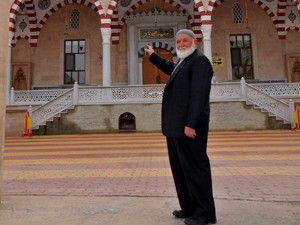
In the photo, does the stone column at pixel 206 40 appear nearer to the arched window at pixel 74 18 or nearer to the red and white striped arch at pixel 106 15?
the red and white striped arch at pixel 106 15

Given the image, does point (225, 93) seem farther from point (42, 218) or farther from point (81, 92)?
point (42, 218)

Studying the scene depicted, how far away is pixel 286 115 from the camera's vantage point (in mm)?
12492

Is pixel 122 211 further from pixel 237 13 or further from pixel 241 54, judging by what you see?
pixel 237 13

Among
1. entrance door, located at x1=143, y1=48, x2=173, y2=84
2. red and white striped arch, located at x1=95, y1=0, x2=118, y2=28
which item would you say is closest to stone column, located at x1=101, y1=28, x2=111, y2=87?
red and white striped arch, located at x1=95, y1=0, x2=118, y2=28

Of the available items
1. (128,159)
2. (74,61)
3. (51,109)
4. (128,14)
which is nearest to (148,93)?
(51,109)

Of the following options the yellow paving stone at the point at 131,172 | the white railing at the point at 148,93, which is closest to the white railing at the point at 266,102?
the white railing at the point at 148,93

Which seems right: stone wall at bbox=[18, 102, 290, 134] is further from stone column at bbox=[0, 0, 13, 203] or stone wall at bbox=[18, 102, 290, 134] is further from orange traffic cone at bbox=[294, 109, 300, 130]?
stone column at bbox=[0, 0, 13, 203]

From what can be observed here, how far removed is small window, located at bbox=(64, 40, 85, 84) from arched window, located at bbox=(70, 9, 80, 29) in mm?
955

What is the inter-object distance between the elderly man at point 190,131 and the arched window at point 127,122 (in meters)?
11.0

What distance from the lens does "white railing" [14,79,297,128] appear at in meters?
12.7

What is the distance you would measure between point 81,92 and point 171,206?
11371 millimetres

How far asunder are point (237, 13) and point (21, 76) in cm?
1318

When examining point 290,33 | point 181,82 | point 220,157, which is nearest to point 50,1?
point 290,33

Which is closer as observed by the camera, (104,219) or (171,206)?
(104,219)
